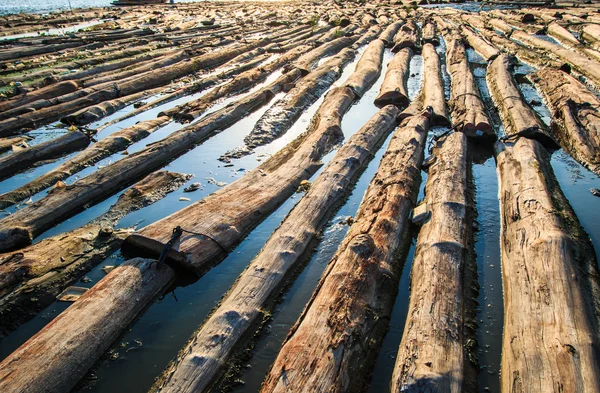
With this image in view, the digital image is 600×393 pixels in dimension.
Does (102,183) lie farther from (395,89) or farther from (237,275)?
(395,89)

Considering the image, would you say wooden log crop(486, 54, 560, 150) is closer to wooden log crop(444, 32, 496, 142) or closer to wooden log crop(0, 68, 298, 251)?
wooden log crop(444, 32, 496, 142)

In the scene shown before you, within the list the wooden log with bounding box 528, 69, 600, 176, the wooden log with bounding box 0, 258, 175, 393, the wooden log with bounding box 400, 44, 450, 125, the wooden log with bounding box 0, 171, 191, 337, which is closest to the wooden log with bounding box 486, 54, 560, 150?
the wooden log with bounding box 528, 69, 600, 176

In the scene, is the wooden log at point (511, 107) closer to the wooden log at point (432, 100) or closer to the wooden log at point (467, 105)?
the wooden log at point (467, 105)

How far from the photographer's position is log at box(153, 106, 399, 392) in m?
3.35

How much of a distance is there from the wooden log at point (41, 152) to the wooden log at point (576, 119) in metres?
9.01

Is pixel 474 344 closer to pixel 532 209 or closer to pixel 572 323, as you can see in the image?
pixel 572 323

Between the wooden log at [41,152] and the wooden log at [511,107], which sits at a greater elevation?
the wooden log at [511,107]

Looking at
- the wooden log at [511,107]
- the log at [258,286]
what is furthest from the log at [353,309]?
the wooden log at [511,107]

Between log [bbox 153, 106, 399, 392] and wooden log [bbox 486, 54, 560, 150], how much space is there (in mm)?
3165

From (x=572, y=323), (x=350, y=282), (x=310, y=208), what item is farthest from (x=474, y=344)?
(x=310, y=208)

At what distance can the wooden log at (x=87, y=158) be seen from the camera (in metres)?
6.45

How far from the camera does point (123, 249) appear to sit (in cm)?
505

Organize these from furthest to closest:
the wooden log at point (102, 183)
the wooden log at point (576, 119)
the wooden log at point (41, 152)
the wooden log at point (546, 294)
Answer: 1. the wooden log at point (41, 152)
2. the wooden log at point (576, 119)
3. the wooden log at point (102, 183)
4. the wooden log at point (546, 294)

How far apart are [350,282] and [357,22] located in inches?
908
